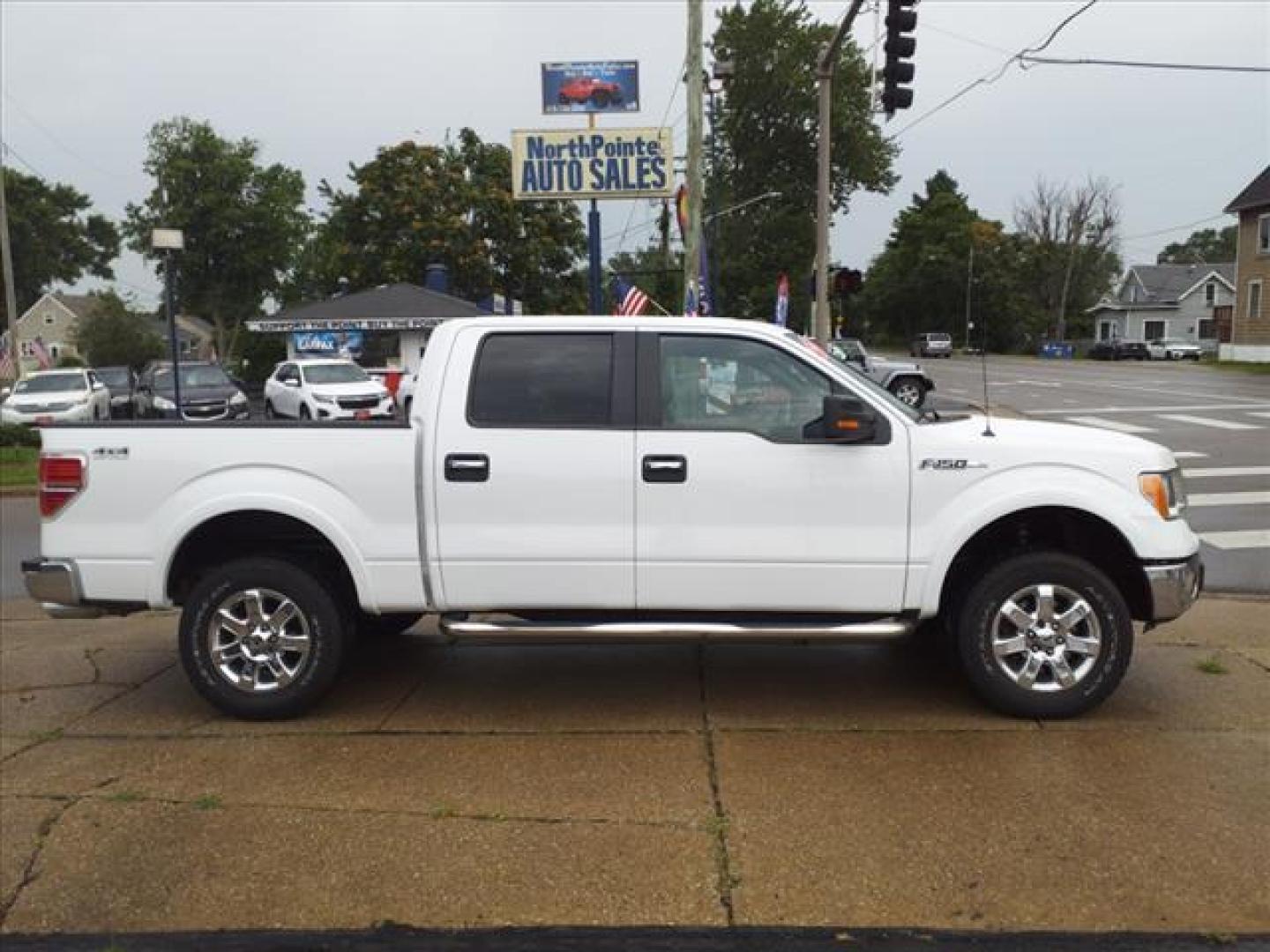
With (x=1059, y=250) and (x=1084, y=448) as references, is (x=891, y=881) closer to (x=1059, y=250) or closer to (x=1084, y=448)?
(x=1084, y=448)

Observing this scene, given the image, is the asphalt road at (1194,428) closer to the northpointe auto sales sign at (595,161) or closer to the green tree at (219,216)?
the northpointe auto sales sign at (595,161)

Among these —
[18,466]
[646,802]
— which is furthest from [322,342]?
[646,802]

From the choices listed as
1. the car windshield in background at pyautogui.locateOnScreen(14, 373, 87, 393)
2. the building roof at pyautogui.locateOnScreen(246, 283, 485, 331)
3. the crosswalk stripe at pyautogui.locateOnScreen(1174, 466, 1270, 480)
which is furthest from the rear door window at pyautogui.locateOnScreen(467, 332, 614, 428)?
the building roof at pyautogui.locateOnScreen(246, 283, 485, 331)

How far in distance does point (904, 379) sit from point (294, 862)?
20.6 m

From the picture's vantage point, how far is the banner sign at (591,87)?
20.0 meters

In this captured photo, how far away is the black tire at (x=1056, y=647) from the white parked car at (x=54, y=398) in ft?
71.2

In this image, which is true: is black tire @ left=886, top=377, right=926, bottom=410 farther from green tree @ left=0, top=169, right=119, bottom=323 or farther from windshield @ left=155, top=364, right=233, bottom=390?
green tree @ left=0, top=169, right=119, bottom=323

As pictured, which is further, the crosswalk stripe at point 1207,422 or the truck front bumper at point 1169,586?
the crosswalk stripe at point 1207,422

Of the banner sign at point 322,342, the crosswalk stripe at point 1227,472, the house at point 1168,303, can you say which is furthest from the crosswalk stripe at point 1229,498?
the house at point 1168,303

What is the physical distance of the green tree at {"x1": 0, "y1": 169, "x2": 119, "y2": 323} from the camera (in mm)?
75125

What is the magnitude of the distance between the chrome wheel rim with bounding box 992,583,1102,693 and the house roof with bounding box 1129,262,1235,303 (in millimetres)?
80986

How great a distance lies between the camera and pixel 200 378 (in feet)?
82.8

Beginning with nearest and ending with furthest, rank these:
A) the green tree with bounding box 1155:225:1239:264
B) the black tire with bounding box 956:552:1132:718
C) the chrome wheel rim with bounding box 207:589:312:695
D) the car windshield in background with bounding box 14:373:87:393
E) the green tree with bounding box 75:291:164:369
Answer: the black tire with bounding box 956:552:1132:718 < the chrome wheel rim with bounding box 207:589:312:695 < the car windshield in background with bounding box 14:373:87:393 < the green tree with bounding box 75:291:164:369 < the green tree with bounding box 1155:225:1239:264

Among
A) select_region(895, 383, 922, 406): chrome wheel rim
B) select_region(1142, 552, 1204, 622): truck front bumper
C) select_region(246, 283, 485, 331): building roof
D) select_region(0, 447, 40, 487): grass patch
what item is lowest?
select_region(0, 447, 40, 487): grass patch
